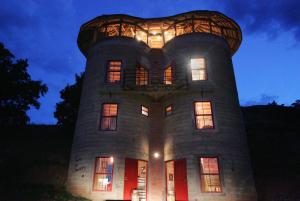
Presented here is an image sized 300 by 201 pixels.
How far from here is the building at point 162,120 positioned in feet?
45.2

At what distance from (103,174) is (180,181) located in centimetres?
497

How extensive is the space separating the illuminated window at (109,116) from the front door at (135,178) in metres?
2.78

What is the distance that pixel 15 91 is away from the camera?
23.9m

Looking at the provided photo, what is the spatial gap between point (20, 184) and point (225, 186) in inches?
536

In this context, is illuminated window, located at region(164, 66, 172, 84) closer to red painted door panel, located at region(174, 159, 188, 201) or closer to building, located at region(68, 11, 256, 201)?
building, located at region(68, 11, 256, 201)

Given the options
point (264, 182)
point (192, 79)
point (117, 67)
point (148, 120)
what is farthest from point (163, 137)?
point (264, 182)

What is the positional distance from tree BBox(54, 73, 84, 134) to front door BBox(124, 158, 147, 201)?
12.1 metres

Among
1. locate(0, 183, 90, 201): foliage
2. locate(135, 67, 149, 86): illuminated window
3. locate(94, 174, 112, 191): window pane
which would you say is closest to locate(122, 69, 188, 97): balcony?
locate(135, 67, 149, 86): illuminated window

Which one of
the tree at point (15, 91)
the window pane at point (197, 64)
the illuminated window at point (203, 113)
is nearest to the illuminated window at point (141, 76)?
the window pane at point (197, 64)

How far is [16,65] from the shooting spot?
81.7ft

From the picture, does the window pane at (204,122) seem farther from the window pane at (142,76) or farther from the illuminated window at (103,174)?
the illuminated window at (103,174)

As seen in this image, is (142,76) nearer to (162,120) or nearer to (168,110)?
(168,110)

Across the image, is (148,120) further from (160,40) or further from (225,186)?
(160,40)

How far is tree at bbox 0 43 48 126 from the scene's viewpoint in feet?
76.3
